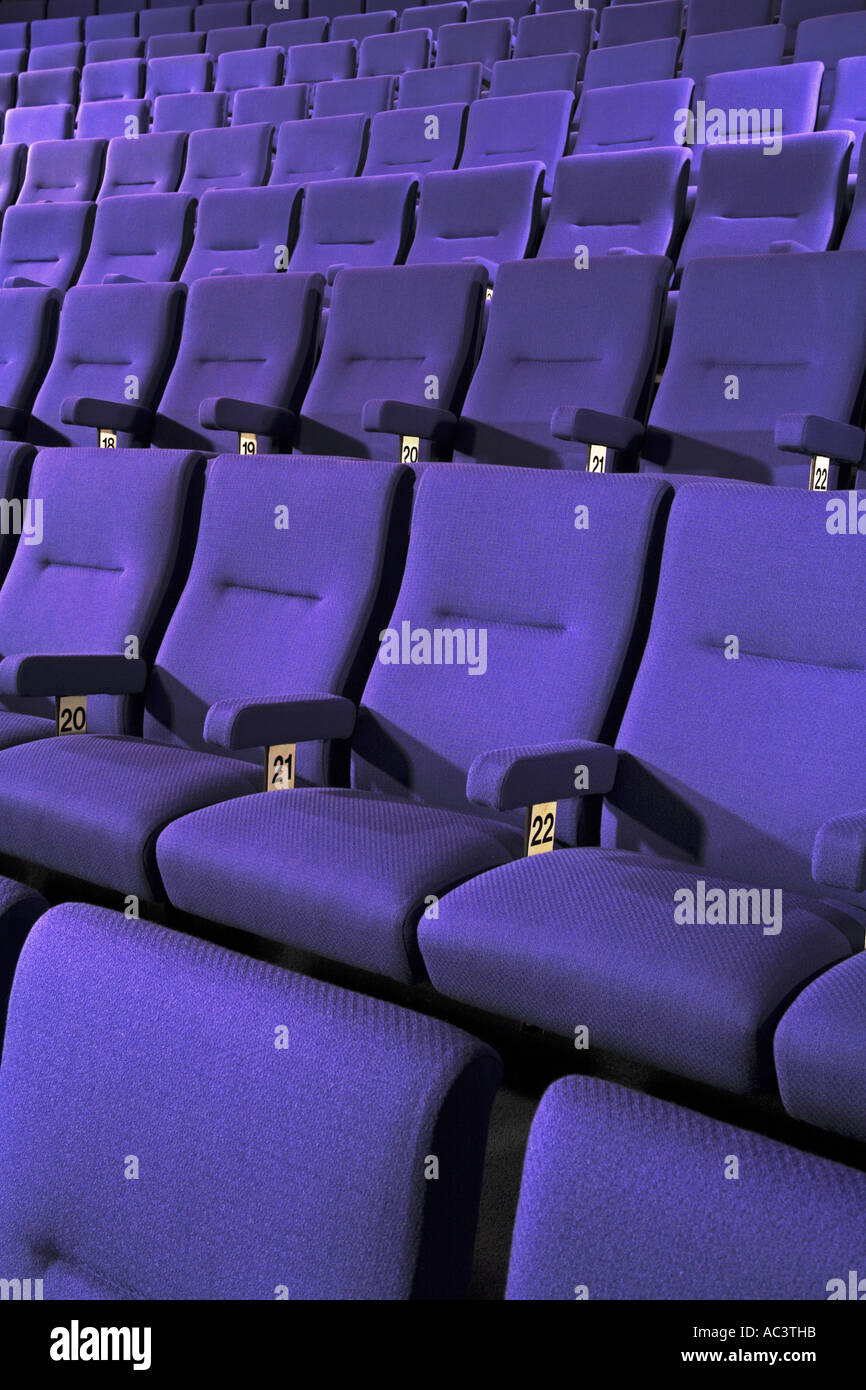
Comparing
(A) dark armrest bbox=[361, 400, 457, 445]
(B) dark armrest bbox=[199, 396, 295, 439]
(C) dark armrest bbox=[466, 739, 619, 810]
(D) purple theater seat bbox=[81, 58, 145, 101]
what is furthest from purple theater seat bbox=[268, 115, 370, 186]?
(C) dark armrest bbox=[466, 739, 619, 810]

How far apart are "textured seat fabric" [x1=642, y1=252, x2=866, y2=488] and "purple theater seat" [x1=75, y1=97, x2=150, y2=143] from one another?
1558 millimetres

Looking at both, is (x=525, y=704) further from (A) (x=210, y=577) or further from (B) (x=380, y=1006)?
(B) (x=380, y=1006)

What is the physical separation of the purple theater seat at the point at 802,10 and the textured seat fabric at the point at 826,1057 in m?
1.79

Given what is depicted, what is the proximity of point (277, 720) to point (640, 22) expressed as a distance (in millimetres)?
1677

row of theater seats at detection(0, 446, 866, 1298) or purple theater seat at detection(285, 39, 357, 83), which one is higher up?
purple theater seat at detection(285, 39, 357, 83)

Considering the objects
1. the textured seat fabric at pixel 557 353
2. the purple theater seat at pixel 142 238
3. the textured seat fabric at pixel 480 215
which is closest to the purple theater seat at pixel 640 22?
the textured seat fabric at pixel 480 215

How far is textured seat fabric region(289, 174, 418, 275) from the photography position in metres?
1.46

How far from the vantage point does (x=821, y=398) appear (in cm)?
90

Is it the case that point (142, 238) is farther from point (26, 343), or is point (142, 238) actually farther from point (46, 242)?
point (26, 343)

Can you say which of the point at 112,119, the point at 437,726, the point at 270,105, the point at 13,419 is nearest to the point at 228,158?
the point at 270,105

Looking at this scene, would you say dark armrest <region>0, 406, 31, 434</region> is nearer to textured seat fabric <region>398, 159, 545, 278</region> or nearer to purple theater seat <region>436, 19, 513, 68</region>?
textured seat fabric <region>398, 159, 545, 278</region>

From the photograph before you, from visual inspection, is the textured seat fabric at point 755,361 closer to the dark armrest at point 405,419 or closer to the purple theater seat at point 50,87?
the dark armrest at point 405,419
